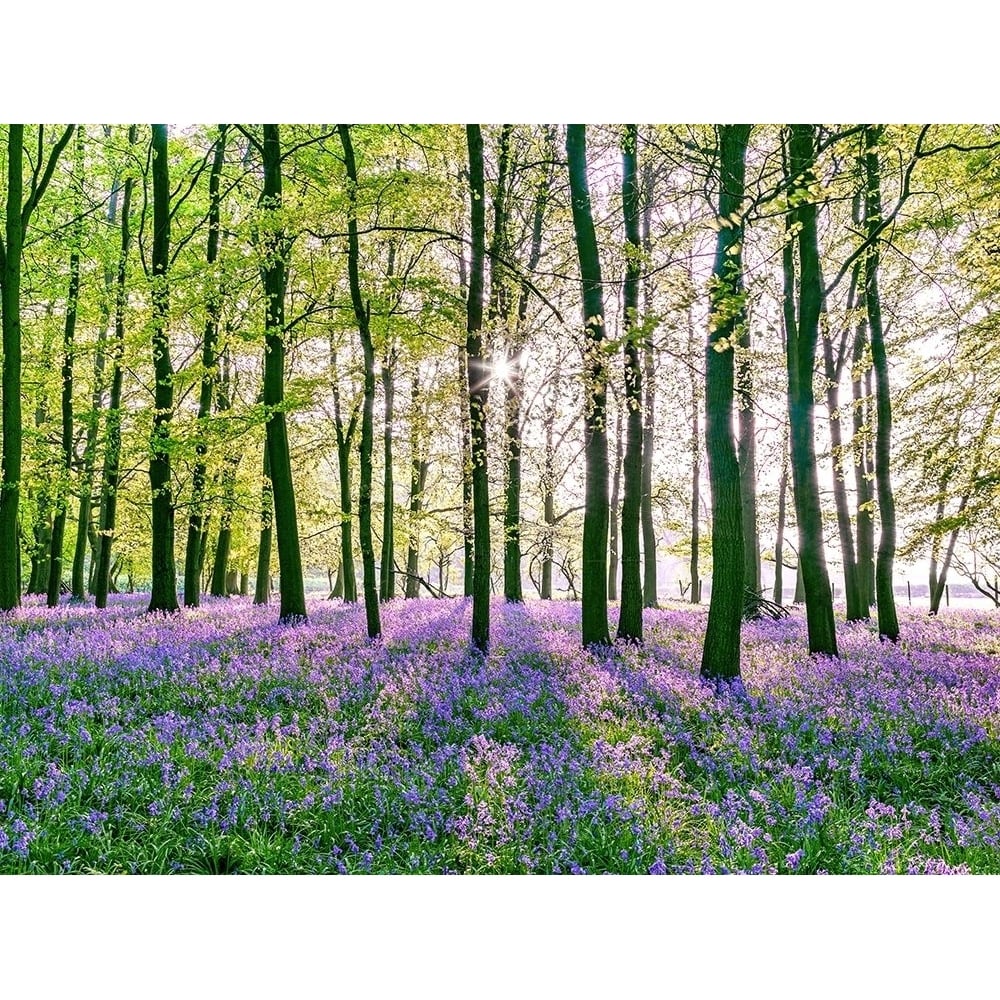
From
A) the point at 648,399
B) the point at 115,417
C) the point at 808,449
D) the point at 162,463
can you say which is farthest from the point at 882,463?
the point at 115,417

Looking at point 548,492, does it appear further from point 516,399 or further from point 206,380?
point 206,380

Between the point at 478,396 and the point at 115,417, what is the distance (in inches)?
256

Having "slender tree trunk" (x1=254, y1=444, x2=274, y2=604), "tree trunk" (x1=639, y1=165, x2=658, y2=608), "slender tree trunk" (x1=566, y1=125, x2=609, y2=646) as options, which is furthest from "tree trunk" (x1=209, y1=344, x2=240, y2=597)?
"tree trunk" (x1=639, y1=165, x2=658, y2=608)

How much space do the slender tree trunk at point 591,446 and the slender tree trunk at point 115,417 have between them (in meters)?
7.08

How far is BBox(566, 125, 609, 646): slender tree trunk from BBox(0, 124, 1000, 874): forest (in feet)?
0.16

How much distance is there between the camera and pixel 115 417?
10.8 meters

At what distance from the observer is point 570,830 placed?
3.82 metres

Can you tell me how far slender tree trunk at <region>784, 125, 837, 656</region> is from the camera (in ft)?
27.2

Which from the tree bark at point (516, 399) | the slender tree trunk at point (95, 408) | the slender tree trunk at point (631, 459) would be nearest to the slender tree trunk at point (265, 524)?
the slender tree trunk at point (95, 408)

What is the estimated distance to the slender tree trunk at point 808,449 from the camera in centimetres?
829

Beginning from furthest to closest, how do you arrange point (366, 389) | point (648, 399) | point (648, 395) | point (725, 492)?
point (648, 399) → point (648, 395) → point (366, 389) → point (725, 492)

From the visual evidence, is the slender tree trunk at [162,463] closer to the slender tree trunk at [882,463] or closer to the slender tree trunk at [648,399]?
the slender tree trunk at [648,399]
